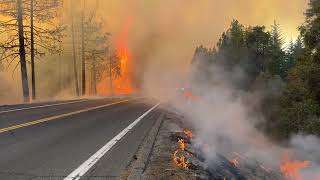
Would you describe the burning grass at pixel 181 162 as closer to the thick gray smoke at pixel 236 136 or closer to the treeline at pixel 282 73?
the thick gray smoke at pixel 236 136

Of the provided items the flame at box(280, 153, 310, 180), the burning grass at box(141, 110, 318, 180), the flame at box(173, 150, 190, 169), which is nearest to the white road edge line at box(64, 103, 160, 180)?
the burning grass at box(141, 110, 318, 180)

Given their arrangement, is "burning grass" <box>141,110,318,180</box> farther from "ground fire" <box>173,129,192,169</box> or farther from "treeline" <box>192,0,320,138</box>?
"treeline" <box>192,0,320,138</box>

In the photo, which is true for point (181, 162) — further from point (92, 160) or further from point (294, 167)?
point (294, 167)

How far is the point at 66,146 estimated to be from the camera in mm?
9508

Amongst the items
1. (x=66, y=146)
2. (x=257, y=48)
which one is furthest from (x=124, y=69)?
(x=66, y=146)

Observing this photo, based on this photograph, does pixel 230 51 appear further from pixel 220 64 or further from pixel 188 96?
pixel 188 96

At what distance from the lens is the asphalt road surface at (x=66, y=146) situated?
7016 millimetres

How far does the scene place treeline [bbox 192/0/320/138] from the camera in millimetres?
32312

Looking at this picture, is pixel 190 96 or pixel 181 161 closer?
pixel 181 161

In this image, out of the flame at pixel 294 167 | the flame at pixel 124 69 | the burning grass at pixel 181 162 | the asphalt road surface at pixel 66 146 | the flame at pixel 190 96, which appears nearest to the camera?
the asphalt road surface at pixel 66 146

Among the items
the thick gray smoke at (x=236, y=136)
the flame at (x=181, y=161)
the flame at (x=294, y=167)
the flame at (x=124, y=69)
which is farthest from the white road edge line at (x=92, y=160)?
the flame at (x=124, y=69)

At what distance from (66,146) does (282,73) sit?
264 ft

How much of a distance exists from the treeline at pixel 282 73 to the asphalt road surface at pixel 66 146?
→ 20798 millimetres

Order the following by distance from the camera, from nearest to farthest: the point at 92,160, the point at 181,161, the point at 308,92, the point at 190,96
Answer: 1. the point at 92,160
2. the point at 181,161
3. the point at 190,96
4. the point at 308,92
